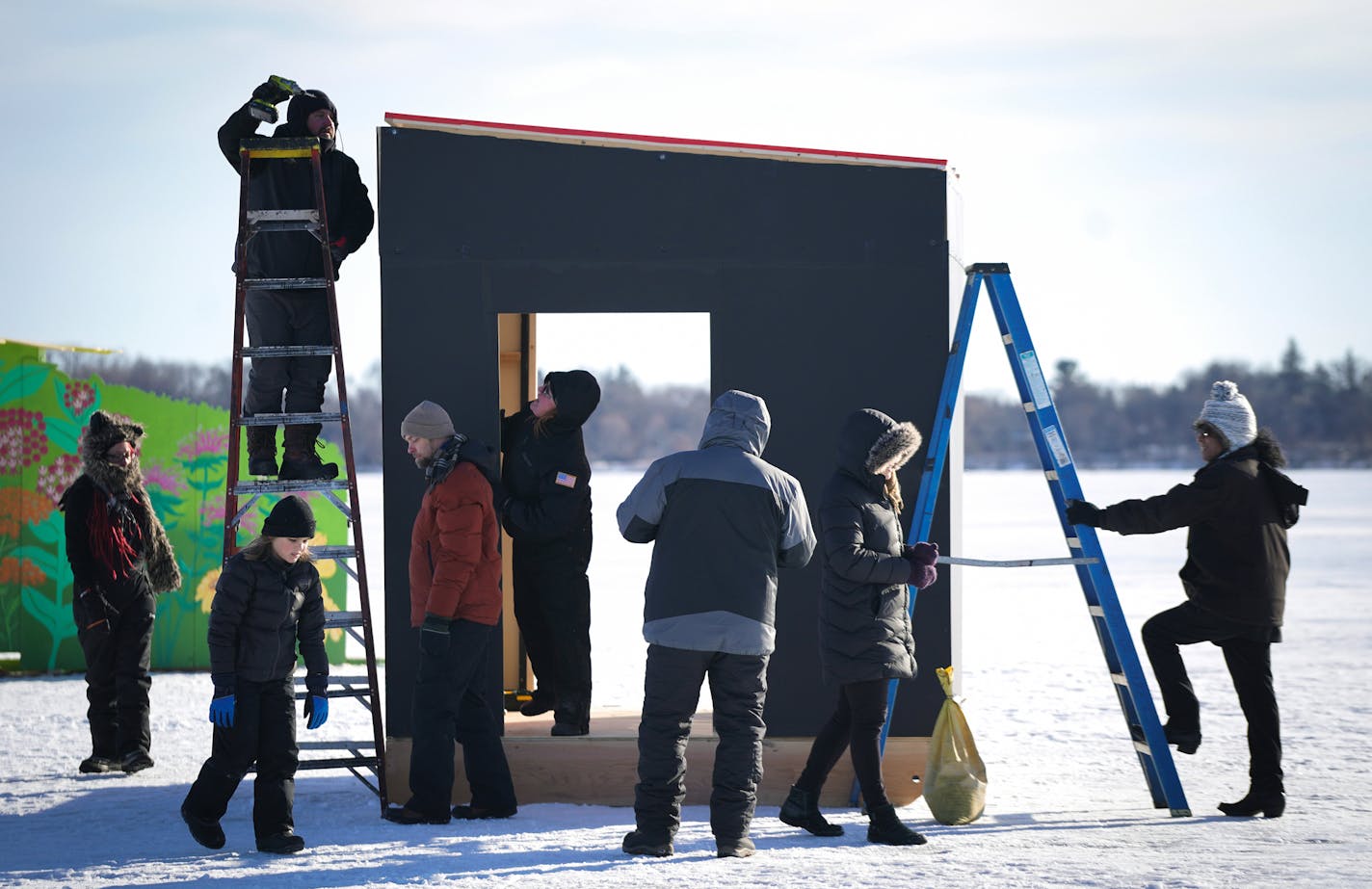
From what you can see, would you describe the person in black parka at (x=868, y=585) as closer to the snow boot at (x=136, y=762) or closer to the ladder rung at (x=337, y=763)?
the ladder rung at (x=337, y=763)

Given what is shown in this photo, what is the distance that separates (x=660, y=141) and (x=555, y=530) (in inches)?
64.9

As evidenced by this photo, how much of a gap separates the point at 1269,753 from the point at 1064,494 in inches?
48.1

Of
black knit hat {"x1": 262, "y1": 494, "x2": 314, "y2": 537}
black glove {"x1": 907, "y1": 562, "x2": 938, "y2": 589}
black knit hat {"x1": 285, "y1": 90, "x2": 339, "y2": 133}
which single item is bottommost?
black glove {"x1": 907, "y1": 562, "x2": 938, "y2": 589}

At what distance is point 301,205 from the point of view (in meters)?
5.44

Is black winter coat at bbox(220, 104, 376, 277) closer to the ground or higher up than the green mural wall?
higher up

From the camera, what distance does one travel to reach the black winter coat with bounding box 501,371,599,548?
5.36 m

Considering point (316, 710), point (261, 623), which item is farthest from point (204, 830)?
point (261, 623)

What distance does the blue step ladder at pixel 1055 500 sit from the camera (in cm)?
525

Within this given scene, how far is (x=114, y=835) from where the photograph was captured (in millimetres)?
4941

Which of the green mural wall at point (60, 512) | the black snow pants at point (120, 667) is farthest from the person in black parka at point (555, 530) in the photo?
the green mural wall at point (60, 512)

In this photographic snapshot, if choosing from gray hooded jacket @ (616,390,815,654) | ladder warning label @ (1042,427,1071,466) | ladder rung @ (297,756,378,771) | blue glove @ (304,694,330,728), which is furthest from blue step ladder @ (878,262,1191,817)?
blue glove @ (304,694,330,728)

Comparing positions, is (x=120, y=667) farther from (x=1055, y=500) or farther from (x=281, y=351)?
(x=1055, y=500)

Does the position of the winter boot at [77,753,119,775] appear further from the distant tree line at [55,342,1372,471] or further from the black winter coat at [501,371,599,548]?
the distant tree line at [55,342,1372,471]

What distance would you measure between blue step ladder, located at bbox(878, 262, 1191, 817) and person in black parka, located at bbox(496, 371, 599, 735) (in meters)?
1.29
